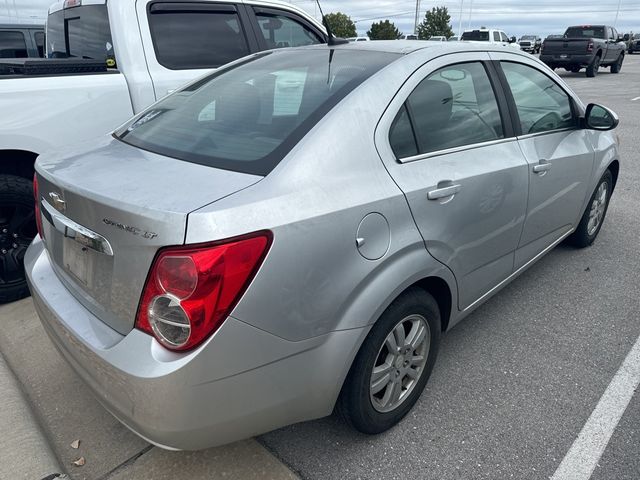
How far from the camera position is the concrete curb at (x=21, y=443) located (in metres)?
2.14

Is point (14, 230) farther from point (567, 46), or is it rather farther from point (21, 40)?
point (567, 46)

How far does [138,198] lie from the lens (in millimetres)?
1723

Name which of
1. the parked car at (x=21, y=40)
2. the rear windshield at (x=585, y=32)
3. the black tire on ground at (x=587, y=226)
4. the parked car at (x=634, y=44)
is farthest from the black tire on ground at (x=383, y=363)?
the parked car at (x=634, y=44)

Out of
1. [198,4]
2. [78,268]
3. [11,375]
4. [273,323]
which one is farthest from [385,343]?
[198,4]

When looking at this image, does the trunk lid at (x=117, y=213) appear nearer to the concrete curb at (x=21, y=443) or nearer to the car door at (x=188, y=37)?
the concrete curb at (x=21, y=443)

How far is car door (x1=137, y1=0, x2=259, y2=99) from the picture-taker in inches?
155

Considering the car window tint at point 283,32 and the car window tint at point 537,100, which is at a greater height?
the car window tint at point 283,32

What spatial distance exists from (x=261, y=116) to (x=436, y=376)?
163 cm

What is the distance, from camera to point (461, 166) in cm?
241

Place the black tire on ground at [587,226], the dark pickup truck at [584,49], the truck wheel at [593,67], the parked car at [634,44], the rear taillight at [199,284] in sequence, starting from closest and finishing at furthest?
the rear taillight at [199,284]
the black tire on ground at [587,226]
the dark pickup truck at [584,49]
the truck wheel at [593,67]
the parked car at [634,44]

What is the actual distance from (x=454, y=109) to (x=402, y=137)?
51 centimetres

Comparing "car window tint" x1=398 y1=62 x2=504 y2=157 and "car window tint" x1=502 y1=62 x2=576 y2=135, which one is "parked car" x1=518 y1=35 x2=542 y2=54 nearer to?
"car window tint" x1=502 y1=62 x2=576 y2=135

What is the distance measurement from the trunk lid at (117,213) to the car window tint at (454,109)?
93 cm

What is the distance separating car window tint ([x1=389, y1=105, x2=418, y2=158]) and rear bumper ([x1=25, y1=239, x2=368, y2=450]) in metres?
0.78
